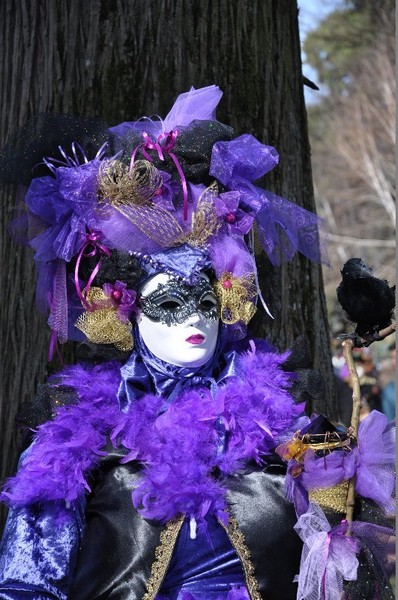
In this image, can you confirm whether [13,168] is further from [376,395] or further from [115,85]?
[376,395]

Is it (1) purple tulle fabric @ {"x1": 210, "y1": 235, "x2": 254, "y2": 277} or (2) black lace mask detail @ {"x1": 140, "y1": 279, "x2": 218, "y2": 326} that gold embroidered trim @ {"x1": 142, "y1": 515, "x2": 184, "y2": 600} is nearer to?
(2) black lace mask detail @ {"x1": 140, "y1": 279, "x2": 218, "y2": 326}

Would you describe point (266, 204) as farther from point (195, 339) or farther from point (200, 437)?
point (200, 437)

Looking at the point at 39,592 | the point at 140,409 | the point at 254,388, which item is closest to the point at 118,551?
the point at 39,592

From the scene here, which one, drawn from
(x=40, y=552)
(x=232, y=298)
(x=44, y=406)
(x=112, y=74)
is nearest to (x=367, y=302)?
(x=232, y=298)

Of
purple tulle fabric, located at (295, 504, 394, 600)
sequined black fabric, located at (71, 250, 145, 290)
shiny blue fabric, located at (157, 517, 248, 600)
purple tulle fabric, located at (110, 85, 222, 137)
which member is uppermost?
purple tulle fabric, located at (110, 85, 222, 137)

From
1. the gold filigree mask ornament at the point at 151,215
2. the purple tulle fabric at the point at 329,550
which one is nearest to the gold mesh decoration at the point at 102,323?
the gold filigree mask ornament at the point at 151,215

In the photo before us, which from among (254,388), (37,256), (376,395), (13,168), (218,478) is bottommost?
(376,395)

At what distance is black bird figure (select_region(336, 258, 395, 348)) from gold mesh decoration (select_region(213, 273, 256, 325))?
0.33m

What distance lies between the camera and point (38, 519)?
2375mm

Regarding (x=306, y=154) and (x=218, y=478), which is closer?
(x=218, y=478)

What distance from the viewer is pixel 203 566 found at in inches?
92.7

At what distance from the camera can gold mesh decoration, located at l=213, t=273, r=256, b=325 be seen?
8.27 ft

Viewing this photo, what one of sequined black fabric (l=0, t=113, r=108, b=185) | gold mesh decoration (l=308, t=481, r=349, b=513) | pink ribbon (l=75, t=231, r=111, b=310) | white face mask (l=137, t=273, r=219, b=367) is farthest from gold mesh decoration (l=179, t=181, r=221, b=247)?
gold mesh decoration (l=308, t=481, r=349, b=513)

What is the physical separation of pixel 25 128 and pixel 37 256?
1.21 ft
